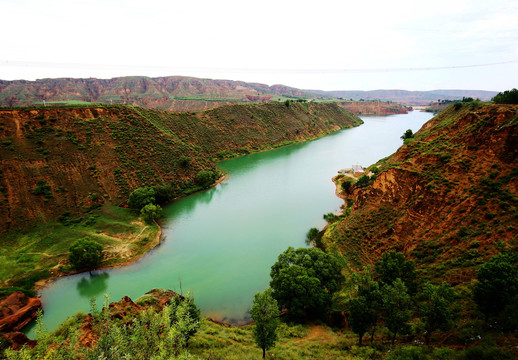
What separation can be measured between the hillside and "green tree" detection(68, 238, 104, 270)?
4010 inches

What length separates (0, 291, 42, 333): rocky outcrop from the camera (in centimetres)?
1711

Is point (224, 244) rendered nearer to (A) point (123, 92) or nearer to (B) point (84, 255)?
(B) point (84, 255)

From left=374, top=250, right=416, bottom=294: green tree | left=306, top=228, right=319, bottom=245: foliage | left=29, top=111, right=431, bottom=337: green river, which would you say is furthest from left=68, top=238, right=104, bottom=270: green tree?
left=374, top=250, right=416, bottom=294: green tree

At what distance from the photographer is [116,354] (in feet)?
23.0

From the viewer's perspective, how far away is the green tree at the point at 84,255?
23000 millimetres

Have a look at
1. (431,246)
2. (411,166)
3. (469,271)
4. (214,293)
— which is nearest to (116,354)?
(214,293)

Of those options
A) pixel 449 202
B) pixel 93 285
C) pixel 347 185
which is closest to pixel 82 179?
pixel 93 285

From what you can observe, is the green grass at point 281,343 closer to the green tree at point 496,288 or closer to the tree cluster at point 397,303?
the tree cluster at point 397,303

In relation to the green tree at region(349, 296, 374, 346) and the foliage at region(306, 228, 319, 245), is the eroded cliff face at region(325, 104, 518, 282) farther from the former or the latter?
the green tree at region(349, 296, 374, 346)

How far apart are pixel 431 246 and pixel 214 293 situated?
1785 cm

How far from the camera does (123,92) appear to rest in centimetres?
14388

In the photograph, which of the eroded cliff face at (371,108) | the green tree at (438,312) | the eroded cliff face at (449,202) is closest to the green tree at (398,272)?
the eroded cliff face at (449,202)

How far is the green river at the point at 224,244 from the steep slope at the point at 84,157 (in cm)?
893

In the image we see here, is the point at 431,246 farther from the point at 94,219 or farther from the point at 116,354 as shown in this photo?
the point at 94,219
